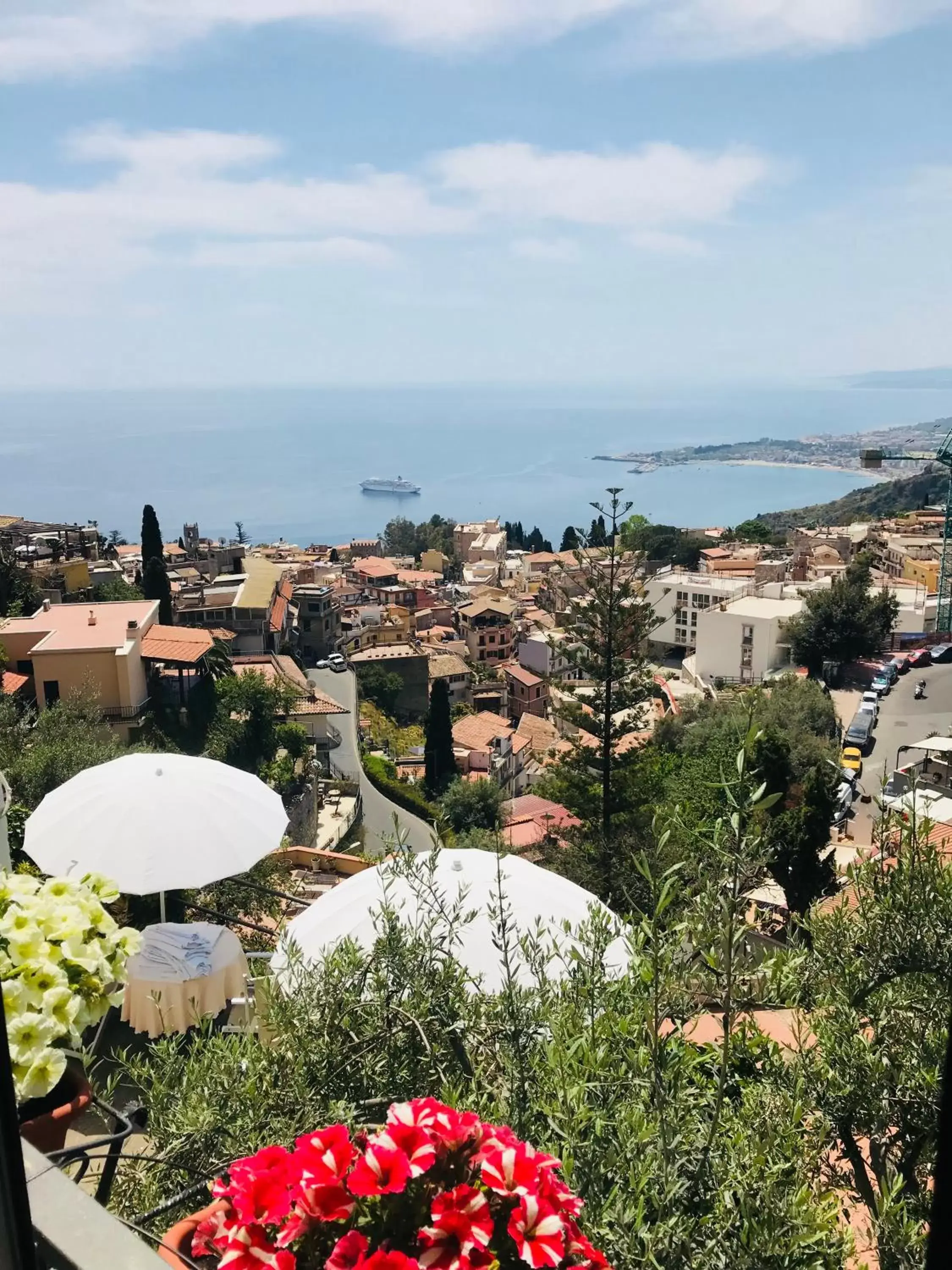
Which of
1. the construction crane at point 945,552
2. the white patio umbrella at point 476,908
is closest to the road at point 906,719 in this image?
the construction crane at point 945,552

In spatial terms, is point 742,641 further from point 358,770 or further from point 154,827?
point 154,827

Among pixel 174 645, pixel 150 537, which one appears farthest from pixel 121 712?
pixel 150 537

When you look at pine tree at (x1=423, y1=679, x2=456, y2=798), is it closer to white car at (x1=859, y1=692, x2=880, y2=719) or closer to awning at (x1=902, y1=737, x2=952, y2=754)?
white car at (x1=859, y1=692, x2=880, y2=719)

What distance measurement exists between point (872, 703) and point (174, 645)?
667 inches

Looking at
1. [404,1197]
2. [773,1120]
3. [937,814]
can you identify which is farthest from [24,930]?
[937,814]

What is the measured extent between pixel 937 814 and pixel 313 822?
1382 centimetres

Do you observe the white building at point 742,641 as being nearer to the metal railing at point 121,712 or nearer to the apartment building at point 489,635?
the apartment building at point 489,635

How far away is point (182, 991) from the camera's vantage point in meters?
4.07

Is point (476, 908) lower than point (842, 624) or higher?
higher

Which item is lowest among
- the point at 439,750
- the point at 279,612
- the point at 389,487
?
the point at 439,750

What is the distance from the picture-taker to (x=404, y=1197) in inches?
44.1

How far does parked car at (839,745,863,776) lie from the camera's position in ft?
61.9

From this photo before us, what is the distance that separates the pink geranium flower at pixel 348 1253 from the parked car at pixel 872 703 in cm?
2503

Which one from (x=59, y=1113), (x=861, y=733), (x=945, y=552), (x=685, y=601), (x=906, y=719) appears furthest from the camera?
(x=685, y=601)
